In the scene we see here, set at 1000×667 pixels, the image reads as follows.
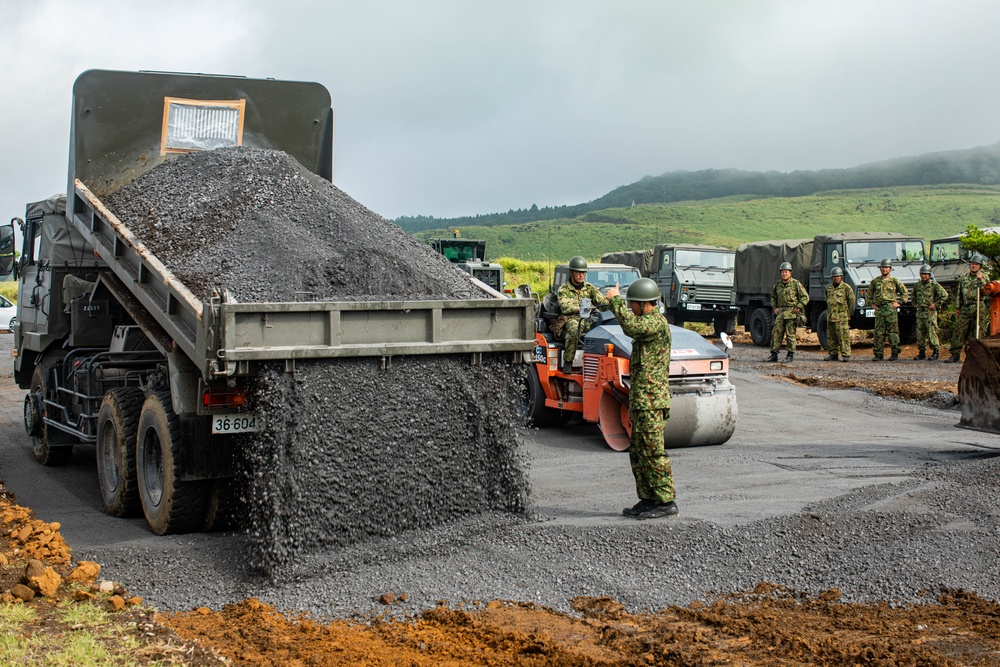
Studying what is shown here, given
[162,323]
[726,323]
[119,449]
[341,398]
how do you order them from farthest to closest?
1. [726,323]
2. [119,449]
3. [162,323]
4. [341,398]

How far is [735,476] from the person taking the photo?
895 cm

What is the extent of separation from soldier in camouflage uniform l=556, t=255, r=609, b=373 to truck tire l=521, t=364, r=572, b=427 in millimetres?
516

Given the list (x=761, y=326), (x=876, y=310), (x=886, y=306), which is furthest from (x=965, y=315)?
(x=761, y=326)

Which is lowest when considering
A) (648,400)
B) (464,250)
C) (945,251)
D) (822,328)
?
(648,400)

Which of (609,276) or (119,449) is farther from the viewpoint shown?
(609,276)

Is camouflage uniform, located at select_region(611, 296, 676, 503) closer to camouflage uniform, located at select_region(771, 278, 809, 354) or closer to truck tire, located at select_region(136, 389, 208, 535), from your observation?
truck tire, located at select_region(136, 389, 208, 535)

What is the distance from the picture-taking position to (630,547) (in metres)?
6.52

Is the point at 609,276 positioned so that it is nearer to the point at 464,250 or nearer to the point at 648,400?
the point at 464,250

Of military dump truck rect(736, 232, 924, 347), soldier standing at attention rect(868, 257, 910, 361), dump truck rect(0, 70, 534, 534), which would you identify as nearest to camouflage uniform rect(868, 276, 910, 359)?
soldier standing at attention rect(868, 257, 910, 361)

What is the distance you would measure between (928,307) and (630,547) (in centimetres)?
1602

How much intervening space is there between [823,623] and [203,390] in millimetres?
3838

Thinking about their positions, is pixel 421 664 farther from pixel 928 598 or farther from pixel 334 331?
pixel 928 598

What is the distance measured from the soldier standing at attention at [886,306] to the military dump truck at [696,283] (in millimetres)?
6643

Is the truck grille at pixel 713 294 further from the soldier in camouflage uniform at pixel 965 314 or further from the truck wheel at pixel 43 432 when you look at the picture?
the truck wheel at pixel 43 432
